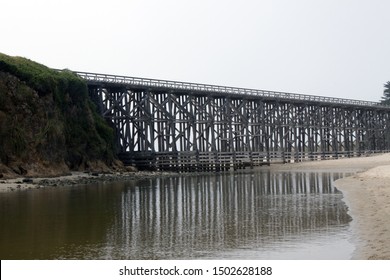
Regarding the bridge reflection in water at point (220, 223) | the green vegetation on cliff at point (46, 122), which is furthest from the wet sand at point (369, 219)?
the green vegetation on cliff at point (46, 122)

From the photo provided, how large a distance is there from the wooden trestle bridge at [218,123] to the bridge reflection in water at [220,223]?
27.4 m

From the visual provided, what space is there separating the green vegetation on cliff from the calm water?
47.8 feet

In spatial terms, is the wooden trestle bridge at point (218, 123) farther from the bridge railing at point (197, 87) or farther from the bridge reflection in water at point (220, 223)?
the bridge reflection in water at point (220, 223)

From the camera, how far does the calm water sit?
39.1 ft

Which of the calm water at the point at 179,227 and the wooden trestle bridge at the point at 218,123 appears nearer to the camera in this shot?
Result: the calm water at the point at 179,227

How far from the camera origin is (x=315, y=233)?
544 inches

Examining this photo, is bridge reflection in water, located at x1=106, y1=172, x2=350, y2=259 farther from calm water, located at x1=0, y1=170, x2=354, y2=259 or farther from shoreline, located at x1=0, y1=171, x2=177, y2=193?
shoreline, located at x1=0, y1=171, x2=177, y2=193

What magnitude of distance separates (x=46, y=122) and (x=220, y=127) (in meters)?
23.3

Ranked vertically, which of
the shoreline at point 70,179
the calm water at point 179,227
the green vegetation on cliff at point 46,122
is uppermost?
the green vegetation on cliff at point 46,122

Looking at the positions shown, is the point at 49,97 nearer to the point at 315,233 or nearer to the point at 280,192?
the point at 280,192

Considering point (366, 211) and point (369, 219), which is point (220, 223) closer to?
point (369, 219)

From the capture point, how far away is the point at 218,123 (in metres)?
59.0

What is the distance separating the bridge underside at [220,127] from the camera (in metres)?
52.5

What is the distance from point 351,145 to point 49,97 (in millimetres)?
51177
